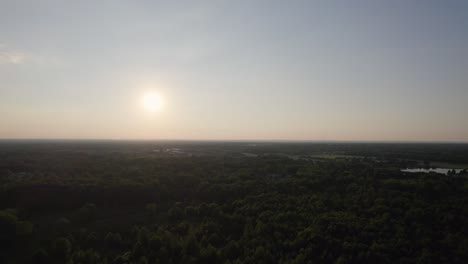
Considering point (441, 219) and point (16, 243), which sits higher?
point (441, 219)

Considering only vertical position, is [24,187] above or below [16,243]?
above

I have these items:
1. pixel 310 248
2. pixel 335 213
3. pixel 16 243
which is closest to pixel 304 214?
pixel 335 213

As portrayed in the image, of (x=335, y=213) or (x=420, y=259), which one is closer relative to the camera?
(x=420, y=259)

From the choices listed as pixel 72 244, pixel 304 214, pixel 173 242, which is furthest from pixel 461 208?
pixel 72 244

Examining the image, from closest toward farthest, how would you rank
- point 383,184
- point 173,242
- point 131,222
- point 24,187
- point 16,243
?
point 173,242
point 16,243
point 131,222
point 24,187
point 383,184

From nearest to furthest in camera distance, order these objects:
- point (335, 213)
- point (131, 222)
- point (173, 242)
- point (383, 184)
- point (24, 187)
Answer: point (173, 242) < point (335, 213) < point (131, 222) < point (24, 187) < point (383, 184)

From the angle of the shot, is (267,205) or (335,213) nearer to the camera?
(335,213)

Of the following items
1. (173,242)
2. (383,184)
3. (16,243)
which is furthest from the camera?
(383,184)

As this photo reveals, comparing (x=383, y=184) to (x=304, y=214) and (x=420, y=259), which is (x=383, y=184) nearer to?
(x=304, y=214)

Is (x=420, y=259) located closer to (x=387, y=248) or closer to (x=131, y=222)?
(x=387, y=248)
